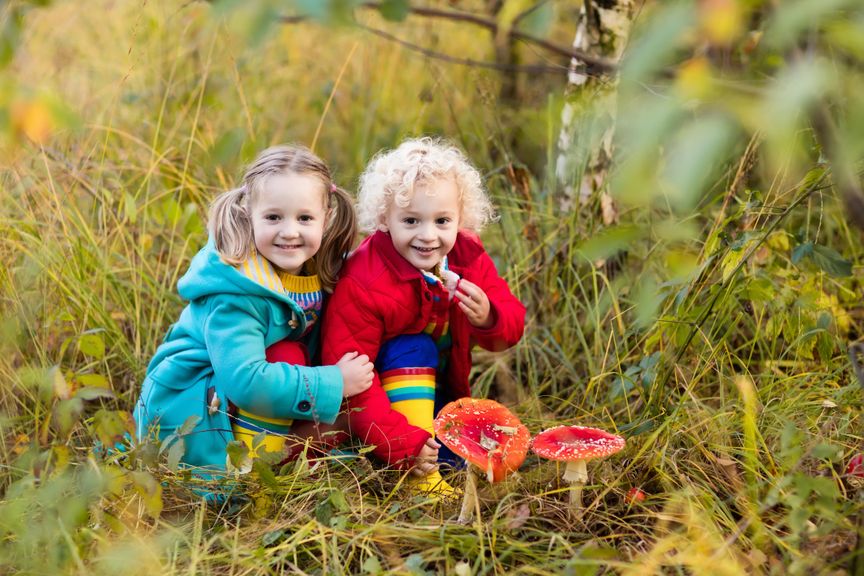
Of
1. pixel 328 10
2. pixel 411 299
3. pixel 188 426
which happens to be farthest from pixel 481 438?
pixel 328 10

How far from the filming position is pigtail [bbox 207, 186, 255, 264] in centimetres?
233

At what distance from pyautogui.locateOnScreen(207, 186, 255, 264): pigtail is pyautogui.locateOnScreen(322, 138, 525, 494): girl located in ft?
1.01

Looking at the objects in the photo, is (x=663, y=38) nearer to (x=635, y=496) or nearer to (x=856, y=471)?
(x=635, y=496)

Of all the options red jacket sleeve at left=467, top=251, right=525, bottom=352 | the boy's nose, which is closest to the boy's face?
the boy's nose

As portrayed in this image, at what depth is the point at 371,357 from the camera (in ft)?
8.05

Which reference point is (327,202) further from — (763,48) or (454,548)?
(763,48)

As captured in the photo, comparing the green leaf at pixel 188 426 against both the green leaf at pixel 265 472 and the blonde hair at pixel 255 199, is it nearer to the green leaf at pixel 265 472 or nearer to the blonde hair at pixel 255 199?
the green leaf at pixel 265 472

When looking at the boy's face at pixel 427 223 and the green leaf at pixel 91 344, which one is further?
the green leaf at pixel 91 344

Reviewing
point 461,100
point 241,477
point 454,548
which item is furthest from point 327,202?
point 461,100

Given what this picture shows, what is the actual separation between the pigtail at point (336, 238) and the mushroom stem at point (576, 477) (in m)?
0.90

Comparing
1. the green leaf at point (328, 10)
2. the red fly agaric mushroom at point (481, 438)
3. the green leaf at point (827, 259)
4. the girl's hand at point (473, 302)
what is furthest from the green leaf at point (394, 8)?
the green leaf at point (827, 259)

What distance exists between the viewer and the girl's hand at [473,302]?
8.07 ft

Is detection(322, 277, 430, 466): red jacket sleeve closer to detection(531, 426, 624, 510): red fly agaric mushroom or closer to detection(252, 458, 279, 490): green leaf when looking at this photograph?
detection(252, 458, 279, 490): green leaf

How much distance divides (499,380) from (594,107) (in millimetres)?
1026
